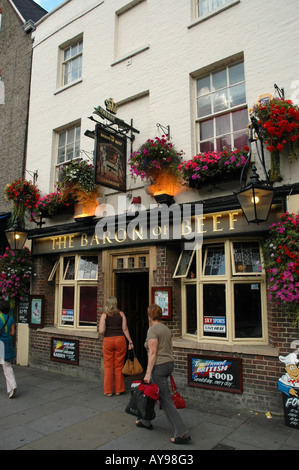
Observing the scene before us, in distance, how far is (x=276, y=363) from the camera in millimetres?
5316

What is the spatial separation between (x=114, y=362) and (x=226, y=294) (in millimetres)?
2465

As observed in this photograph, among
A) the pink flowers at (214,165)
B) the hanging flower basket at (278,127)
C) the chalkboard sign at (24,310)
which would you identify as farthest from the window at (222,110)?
the chalkboard sign at (24,310)

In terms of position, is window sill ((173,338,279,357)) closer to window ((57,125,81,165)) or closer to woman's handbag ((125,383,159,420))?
woman's handbag ((125,383,159,420))

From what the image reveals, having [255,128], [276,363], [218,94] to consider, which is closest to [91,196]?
[218,94]

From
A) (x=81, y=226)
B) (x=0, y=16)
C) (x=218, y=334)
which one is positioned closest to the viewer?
(x=218, y=334)

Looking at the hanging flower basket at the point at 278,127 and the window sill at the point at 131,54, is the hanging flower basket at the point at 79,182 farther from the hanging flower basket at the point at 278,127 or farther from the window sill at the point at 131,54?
the hanging flower basket at the point at 278,127

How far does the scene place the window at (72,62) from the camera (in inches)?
398

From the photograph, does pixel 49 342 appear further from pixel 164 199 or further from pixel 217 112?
pixel 217 112

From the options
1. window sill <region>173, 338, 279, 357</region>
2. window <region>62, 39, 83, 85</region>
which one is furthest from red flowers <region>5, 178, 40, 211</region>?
window sill <region>173, 338, 279, 357</region>

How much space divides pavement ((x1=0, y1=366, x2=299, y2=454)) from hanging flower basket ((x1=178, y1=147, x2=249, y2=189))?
12.7ft

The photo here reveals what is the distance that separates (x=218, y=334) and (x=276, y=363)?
1.14 metres

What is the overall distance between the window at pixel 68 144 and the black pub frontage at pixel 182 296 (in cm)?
210

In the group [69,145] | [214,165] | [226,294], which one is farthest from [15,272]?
[214,165]

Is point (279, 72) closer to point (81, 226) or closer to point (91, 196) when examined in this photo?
point (91, 196)
